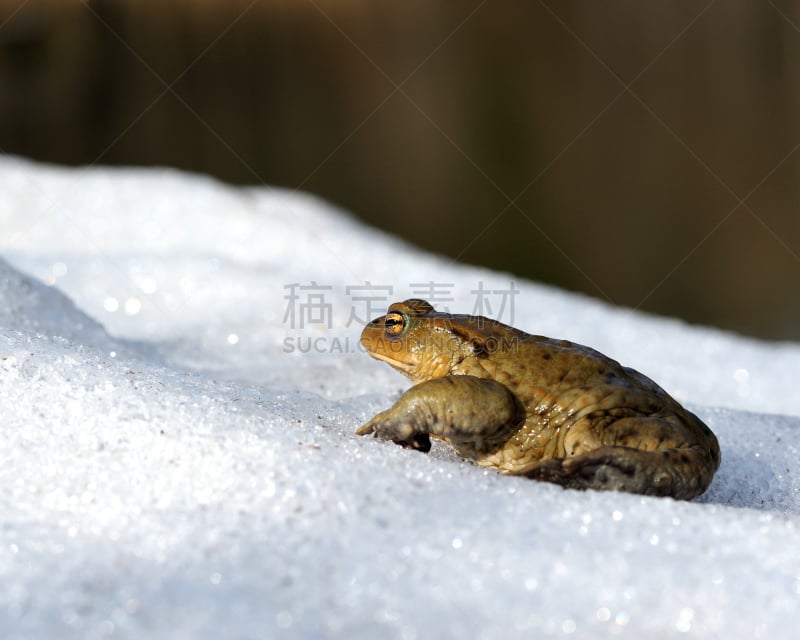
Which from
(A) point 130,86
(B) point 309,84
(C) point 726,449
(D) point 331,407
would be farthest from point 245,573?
(B) point 309,84

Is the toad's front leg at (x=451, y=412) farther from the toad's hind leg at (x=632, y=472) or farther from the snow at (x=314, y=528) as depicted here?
the toad's hind leg at (x=632, y=472)

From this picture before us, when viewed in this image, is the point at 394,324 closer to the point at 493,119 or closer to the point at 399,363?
the point at 399,363

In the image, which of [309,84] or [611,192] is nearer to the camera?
[611,192]

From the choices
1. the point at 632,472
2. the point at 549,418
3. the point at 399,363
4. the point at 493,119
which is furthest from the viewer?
the point at 493,119

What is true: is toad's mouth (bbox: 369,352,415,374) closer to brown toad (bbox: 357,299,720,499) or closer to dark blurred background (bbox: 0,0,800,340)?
brown toad (bbox: 357,299,720,499)

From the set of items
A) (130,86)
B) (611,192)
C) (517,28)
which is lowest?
(130,86)

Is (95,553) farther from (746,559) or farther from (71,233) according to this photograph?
(71,233)

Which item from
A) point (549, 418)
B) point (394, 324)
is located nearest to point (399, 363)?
point (394, 324)
